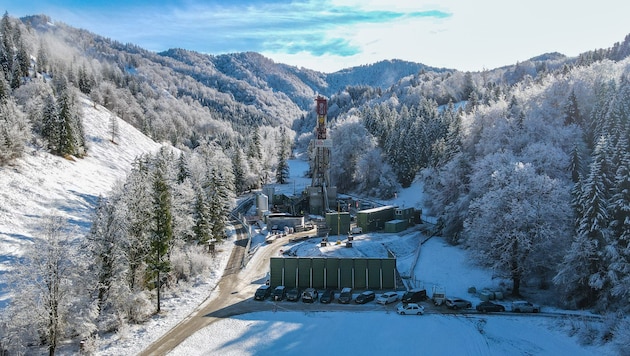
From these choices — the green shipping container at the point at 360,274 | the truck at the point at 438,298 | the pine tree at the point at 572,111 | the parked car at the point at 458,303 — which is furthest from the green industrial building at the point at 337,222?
the pine tree at the point at 572,111

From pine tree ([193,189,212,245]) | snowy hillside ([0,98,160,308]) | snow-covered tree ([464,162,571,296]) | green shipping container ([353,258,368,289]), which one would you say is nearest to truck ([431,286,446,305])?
snow-covered tree ([464,162,571,296])

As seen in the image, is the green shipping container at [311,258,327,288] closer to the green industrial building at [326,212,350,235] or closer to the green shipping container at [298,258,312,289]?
the green shipping container at [298,258,312,289]

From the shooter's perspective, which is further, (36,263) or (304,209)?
(304,209)

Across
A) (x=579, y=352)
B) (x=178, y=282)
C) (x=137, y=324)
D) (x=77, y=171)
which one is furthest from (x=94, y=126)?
(x=579, y=352)

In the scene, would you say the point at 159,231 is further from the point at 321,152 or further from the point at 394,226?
the point at 321,152

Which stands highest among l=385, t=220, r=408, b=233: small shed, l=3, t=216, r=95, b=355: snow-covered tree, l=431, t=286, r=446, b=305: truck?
l=3, t=216, r=95, b=355: snow-covered tree

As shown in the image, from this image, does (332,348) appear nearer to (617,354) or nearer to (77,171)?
(617,354)
